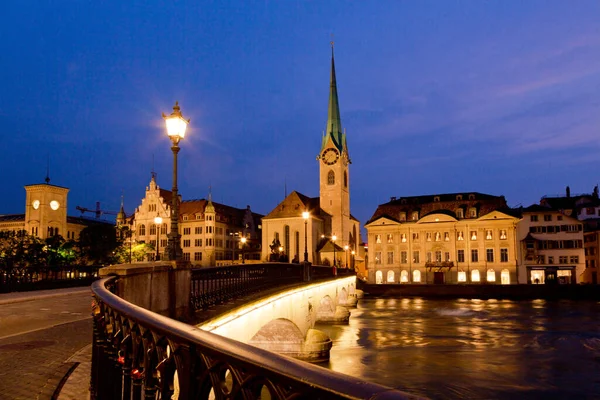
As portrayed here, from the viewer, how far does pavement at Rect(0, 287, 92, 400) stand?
282 inches

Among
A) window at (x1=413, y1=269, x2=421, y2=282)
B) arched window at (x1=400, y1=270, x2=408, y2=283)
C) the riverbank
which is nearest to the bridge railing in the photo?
the riverbank

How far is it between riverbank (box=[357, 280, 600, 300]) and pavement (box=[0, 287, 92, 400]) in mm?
69351

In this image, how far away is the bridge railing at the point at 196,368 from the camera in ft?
7.30

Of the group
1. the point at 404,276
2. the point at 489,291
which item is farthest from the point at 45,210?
the point at 489,291

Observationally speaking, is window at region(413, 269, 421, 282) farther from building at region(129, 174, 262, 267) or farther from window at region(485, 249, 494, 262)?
building at region(129, 174, 262, 267)

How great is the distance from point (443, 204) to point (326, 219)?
71.1ft

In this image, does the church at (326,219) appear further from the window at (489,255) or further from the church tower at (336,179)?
the window at (489,255)

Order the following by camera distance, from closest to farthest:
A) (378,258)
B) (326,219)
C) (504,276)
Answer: (504,276), (378,258), (326,219)

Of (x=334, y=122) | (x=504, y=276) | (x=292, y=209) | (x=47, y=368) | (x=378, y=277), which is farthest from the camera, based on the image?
(x=334, y=122)

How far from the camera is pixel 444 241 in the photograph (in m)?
86.9

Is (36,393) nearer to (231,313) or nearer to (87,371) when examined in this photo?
(87,371)

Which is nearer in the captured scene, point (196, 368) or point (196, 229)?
point (196, 368)

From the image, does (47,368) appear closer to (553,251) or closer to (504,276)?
(504,276)

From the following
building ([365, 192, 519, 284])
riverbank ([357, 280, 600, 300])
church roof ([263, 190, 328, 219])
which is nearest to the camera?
riverbank ([357, 280, 600, 300])
